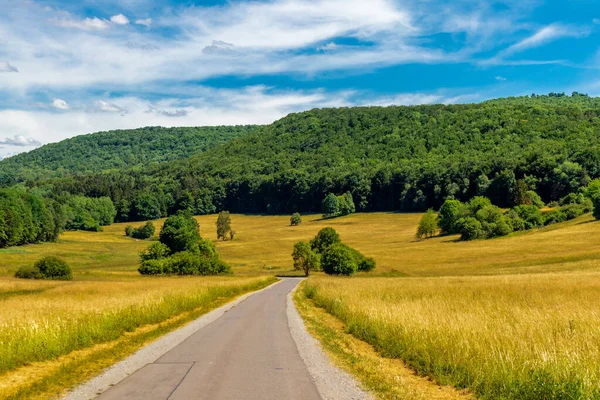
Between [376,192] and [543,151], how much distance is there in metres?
61.2

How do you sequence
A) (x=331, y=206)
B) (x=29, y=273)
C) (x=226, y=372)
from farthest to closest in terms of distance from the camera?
(x=331, y=206) < (x=29, y=273) < (x=226, y=372)

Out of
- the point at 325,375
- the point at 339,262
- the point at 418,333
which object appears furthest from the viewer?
the point at 339,262

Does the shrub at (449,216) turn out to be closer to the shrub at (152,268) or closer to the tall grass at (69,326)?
the shrub at (152,268)

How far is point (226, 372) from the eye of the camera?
11.3 meters

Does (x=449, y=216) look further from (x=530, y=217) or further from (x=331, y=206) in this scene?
(x=331, y=206)

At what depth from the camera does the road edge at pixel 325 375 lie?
30.8 feet

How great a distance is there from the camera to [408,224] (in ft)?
475

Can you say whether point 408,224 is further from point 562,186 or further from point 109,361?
point 109,361

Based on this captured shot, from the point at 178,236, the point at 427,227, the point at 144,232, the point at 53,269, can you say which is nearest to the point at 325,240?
the point at 178,236

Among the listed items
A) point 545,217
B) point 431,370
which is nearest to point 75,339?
point 431,370

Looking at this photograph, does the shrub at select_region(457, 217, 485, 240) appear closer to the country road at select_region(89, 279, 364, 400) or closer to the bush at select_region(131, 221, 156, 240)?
the country road at select_region(89, 279, 364, 400)

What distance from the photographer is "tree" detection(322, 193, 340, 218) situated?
183625 mm

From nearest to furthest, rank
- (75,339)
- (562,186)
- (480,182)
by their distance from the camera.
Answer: (75,339), (562,186), (480,182)

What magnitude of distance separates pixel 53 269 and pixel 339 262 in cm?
3796
